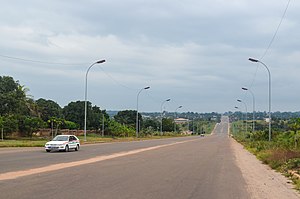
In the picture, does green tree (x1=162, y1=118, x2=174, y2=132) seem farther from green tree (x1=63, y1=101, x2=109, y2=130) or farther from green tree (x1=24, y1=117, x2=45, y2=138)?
green tree (x1=24, y1=117, x2=45, y2=138)

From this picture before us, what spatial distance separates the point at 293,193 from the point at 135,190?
5.29 meters

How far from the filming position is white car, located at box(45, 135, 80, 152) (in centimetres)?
3466

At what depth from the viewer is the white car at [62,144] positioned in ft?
114

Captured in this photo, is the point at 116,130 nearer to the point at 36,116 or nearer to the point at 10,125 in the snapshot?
the point at 36,116

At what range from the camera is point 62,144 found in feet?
115


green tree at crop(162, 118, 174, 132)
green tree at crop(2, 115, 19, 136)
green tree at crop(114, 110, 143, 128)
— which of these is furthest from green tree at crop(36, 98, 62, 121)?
green tree at crop(162, 118, 174, 132)

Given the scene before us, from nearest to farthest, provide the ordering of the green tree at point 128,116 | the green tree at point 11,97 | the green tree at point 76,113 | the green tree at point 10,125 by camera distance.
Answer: the green tree at point 10,125, the green tree at point 11,97, the green tree at point 76,113, the green tree at point 128,116

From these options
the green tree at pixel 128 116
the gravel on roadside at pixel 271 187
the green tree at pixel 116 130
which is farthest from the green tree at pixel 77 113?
the gravel on roadside at pixel 271 187

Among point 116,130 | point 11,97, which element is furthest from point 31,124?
point 116,130

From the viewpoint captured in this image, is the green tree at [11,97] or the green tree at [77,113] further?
the green tree at [77,113]

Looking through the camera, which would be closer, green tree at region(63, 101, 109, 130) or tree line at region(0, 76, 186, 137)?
tree line at region(0, 76, 186, 137)

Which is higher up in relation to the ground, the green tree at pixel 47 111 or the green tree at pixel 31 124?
the green tree at pixel 47 111

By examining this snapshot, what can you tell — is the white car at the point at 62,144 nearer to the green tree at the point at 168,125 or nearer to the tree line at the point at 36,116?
the tree line at the point at 36,116

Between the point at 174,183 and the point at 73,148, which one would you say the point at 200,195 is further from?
the point at 73,148
